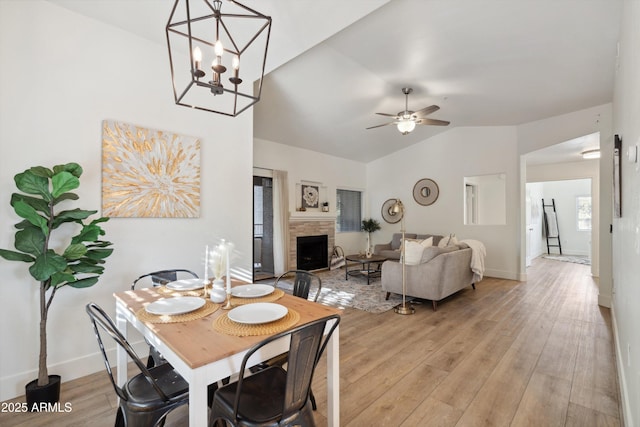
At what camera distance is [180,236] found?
9.47ft

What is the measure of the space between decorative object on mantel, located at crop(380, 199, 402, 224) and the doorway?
3301mm

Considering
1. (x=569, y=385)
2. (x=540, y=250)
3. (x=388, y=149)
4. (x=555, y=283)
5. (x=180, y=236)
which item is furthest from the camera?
(x=540, y=250)

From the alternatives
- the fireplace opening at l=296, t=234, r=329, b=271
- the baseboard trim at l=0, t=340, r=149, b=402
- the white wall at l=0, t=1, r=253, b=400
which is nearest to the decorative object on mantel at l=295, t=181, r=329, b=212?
the fireplace opening at l=296, t=234, r=329, b=271

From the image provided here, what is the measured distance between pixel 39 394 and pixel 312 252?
5113 millimetres

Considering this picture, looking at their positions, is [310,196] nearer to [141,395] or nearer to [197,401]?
[141,395]

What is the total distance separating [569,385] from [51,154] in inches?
169

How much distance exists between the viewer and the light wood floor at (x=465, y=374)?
6.21 feet

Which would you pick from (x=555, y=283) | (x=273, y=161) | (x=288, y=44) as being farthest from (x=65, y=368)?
(x=555, y=283)

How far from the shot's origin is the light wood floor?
1.89 meters

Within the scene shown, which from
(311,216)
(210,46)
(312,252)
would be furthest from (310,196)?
(210,46)

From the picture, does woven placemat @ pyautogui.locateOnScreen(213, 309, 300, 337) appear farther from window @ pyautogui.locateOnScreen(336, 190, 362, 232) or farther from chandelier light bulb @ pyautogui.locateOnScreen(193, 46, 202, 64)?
window @ pyautogui.locateOnScreen(336, 190, 362, 232)

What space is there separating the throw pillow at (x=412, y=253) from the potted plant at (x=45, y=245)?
11.8 ft

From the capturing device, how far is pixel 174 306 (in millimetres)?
1621

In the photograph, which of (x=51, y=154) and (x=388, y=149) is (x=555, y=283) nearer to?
(x=388, y=149)
